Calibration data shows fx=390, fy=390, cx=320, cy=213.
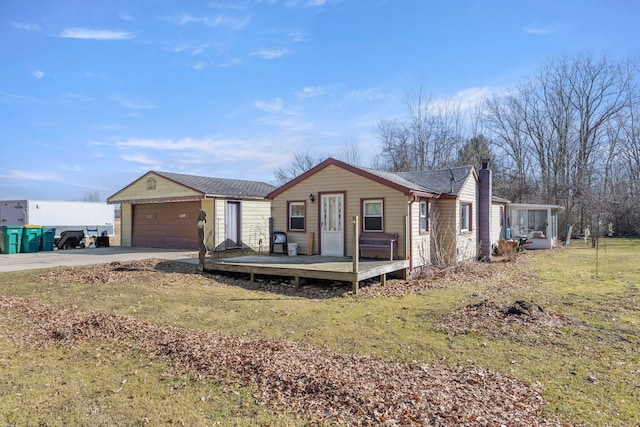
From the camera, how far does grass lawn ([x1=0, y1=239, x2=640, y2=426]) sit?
374 centimetres

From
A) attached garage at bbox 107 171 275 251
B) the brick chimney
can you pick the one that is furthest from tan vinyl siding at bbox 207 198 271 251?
the brick chimney

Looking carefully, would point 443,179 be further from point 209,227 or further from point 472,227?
point 209,227

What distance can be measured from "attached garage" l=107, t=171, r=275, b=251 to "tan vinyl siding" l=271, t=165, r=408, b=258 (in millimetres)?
4885

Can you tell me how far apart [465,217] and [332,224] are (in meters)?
5.74

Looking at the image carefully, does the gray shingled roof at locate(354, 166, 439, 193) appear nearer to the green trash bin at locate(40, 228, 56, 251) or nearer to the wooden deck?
the wooden deck

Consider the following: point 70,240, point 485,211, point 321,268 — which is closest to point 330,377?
point 321,268

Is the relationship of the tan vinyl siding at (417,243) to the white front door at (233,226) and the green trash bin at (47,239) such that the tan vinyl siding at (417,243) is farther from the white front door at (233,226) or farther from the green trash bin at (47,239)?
the green trash bin at (47,239)

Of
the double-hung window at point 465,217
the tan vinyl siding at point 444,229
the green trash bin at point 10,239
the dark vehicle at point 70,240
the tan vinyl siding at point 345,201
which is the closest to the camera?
the tan vinyl siding at point 345,201

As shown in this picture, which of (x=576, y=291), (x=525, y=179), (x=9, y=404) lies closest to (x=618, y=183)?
(x=525, y=179)

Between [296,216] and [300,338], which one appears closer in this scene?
[300,338]

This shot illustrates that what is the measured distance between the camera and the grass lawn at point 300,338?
12.3 feet

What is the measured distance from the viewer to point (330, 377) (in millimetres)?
4266

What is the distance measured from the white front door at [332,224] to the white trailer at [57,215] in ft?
52.5

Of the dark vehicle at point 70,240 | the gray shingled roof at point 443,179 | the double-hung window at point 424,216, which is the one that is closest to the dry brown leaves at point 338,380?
the double-hung window at point 424,216
